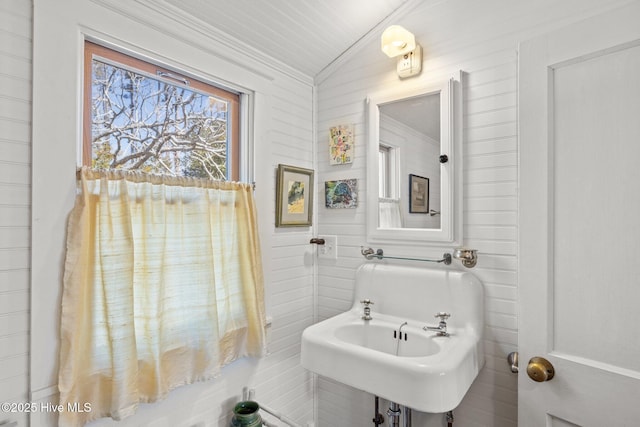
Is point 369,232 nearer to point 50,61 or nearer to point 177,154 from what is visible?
point 177,154

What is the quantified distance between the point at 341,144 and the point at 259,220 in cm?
62

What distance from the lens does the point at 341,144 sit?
6.16 feet

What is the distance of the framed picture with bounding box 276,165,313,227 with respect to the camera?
5.78 ft

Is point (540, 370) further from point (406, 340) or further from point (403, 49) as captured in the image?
point (403, 49)

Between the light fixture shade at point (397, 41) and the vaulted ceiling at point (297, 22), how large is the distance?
0.19 metres

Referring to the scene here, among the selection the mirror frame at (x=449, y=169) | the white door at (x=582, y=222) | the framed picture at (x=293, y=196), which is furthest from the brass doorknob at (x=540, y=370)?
the framed picture at (x=293, y=196)

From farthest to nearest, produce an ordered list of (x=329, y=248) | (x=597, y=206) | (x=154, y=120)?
(x=329, y=248)
(x=154, y=120)
(x=597, y=206)

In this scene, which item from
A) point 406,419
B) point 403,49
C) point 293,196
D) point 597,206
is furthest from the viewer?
point 293,196

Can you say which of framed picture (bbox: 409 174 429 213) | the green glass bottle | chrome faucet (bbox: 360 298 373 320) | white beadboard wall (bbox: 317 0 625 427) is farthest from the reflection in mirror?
the green glass bottle

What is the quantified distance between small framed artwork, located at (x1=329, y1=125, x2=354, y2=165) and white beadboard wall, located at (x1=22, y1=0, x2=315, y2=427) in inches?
5.5

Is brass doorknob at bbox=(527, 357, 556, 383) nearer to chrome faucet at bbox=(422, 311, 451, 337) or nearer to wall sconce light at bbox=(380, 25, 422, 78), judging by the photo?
chrome faucet at bbox=(422, 311, 451, 337)

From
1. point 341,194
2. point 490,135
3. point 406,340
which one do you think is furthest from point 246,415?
point 490,135

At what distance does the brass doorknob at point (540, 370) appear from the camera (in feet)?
3.26

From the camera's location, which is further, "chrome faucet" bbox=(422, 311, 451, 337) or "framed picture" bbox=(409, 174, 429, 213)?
"framed picture" bbox=(409, 174, 429, 213)
